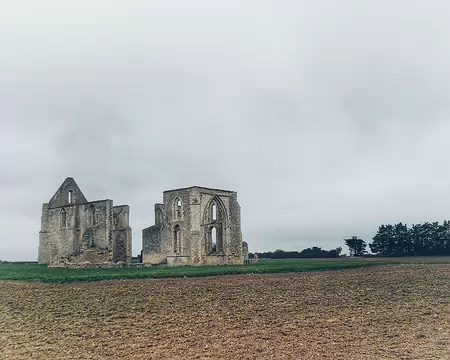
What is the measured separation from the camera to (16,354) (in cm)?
1224

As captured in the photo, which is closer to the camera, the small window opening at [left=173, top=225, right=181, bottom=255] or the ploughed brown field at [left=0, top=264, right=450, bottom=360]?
the ploughed brown field at [left=0, top=264, right=450, bottom=360]

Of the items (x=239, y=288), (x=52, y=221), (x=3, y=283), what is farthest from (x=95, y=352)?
(x=52, y=221)

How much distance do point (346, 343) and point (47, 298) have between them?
1135 centimetres

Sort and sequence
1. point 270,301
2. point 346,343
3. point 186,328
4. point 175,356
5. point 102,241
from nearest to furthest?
point 175,356 → point 346,343 → point 186,328 → point 270,301 → point 102,241

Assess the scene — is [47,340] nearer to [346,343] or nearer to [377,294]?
[346,343]

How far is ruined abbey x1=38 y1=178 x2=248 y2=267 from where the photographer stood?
142 ft

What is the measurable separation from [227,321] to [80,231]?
36558 mm

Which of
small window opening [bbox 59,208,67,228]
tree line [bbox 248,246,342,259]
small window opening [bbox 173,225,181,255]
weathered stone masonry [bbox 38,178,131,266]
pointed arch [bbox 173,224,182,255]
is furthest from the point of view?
tree line [bbox 248,246,342,259]

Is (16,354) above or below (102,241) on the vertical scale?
below

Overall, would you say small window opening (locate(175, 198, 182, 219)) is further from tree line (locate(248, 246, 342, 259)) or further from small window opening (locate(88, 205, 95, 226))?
tree line (locate(248, 246, 342, 259))

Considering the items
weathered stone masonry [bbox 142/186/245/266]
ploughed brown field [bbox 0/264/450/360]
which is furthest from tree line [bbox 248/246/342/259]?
ploughed brown field [bbox 0/264/450/360]

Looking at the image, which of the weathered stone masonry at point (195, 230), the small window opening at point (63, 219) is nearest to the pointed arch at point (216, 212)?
the weathered stone masonry at point (195, 230)

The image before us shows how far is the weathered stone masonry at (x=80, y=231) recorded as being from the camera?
141 ft

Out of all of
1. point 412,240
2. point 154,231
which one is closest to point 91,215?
point 154,231
